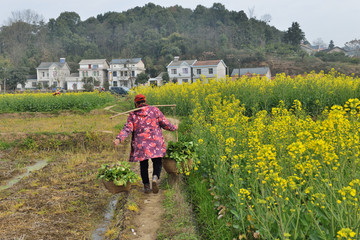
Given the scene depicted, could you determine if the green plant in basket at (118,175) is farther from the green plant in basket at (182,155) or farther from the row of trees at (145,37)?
the row of trees at (145,37)

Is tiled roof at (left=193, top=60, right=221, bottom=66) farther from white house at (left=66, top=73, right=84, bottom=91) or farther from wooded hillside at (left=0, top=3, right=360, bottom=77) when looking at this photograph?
white house at (left=66, top=73, right=84, bottom=91)

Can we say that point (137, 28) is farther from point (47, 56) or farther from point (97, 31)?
point (47, 56)

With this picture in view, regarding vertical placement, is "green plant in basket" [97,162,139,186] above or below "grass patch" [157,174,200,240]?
above

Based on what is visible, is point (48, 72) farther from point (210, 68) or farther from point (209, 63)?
point (210, 68)

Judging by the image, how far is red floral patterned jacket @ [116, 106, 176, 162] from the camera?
18.1 ft

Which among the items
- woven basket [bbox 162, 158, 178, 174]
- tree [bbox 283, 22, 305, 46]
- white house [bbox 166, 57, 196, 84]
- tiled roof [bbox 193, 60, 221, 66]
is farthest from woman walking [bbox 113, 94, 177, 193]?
tree [bbox 283, 22, 305, 46]

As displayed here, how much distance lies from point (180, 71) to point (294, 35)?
3418cm

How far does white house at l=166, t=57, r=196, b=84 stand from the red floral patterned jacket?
56.2 meters

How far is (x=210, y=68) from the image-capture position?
59250mm

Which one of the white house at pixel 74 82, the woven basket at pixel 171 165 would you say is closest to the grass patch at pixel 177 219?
the woven basket at pixel 171 165

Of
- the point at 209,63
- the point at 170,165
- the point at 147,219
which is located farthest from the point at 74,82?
the point at 147,219

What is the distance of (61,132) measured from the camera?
1134 centimetres

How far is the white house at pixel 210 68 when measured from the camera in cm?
5872

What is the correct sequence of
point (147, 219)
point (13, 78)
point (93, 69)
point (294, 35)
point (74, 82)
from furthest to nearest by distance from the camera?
point (294, 35) < point (93, 69) < point (74, 82) < point (13, 78) < point (147, 219)
